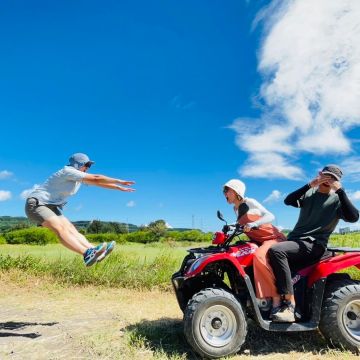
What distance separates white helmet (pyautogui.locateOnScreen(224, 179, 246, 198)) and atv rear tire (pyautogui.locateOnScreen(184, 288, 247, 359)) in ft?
3.76

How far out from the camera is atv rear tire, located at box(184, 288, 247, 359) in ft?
15.1

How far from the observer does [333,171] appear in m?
5.01

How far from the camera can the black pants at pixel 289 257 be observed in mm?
4785

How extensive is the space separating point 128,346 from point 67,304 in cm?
352

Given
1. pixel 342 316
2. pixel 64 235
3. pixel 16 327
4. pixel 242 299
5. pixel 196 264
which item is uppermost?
pixel 64 235

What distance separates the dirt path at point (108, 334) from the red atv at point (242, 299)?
0.87ft

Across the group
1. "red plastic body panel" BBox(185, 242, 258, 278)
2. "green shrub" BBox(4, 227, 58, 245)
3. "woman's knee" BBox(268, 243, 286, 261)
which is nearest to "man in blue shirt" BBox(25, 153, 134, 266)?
"red plastic body panel" BBox(185, 242, 258, 278)

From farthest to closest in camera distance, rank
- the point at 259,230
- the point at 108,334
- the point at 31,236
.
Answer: the point at 31,236
the point at 108,334
the point at 259,230

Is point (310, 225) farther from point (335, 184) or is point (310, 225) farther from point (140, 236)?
point (140, 236)

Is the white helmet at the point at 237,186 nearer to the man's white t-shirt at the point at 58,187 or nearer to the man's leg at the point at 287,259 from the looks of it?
the man's leg at the point at 287,259

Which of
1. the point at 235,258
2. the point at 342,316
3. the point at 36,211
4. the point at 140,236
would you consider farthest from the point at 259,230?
the point at 140,236

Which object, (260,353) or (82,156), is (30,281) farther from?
(260,353)

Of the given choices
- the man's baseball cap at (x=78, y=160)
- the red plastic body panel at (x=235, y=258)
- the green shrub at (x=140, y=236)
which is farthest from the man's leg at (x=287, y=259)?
the green shrub at (x=140, y=236)

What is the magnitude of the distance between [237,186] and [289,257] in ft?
3.30
